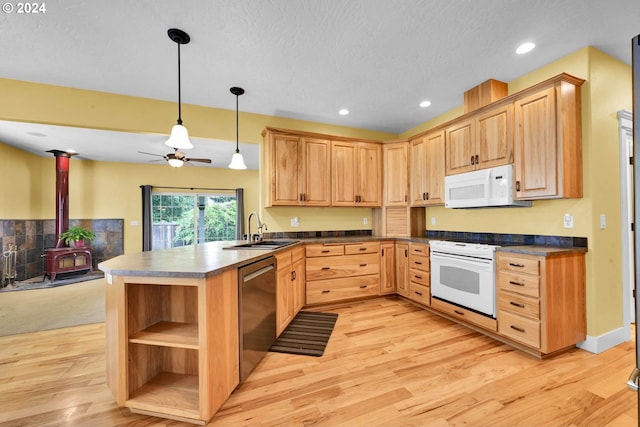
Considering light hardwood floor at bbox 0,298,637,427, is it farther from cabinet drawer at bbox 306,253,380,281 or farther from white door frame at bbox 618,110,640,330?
cabinet drawer at bbox 306,253,380,281

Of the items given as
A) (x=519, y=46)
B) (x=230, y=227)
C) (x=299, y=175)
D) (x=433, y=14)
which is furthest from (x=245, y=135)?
(x=230, y=227)

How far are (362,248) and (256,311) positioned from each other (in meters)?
1.96

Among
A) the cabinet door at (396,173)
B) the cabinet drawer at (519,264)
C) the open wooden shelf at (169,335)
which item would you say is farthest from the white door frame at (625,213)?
the open wooden shelf at (169,335)

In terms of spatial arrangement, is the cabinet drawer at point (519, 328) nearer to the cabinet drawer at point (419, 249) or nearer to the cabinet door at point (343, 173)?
the cabinet drawer at point (419, 249)

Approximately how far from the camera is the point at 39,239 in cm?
565

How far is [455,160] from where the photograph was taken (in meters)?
3.21

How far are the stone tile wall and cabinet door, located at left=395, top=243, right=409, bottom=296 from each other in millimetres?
6598

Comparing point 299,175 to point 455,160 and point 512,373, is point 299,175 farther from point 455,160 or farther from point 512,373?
point 512,373

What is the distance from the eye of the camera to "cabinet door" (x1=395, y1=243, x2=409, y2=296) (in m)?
3.65

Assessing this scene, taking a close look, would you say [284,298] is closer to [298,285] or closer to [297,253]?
[298,285]

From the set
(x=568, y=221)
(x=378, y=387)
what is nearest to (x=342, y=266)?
(x=378, y=387)

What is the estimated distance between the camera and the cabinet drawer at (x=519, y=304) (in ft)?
7.13

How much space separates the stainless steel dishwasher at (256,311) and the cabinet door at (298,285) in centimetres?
58

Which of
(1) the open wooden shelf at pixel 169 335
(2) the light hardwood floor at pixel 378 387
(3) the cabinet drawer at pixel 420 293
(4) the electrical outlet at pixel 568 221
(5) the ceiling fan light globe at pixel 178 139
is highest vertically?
(5) the ceiling fan light globe at pixel 178 139
